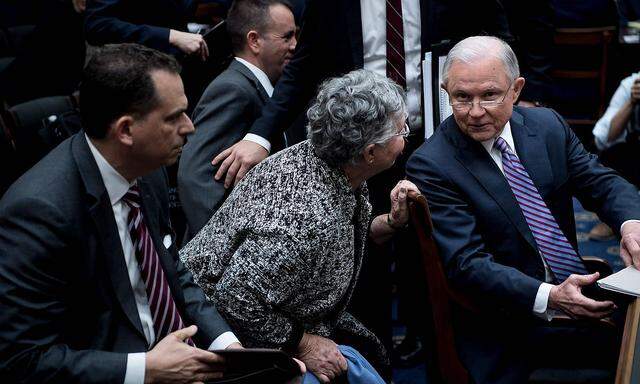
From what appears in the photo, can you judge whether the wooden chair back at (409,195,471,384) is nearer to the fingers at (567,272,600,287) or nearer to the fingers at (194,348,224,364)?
the fingers at (567,272,600,287)

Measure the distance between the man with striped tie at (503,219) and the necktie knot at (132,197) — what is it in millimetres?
843

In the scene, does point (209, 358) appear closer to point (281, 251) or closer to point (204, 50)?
point (281, 251)

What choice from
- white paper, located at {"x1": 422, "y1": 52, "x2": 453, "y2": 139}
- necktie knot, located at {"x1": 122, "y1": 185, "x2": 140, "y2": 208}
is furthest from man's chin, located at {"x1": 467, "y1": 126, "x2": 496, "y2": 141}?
necktie knot, located at {"x1": 122, "y1": 185, "x2": 140, "y2": 208}

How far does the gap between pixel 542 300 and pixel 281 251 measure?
72cm

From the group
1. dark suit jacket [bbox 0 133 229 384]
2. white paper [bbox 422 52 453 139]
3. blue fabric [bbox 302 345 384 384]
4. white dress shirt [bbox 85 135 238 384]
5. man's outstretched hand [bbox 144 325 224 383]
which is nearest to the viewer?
dark suit jacket [bbox 0 133 229 384]

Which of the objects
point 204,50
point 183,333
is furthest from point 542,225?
point 204,50

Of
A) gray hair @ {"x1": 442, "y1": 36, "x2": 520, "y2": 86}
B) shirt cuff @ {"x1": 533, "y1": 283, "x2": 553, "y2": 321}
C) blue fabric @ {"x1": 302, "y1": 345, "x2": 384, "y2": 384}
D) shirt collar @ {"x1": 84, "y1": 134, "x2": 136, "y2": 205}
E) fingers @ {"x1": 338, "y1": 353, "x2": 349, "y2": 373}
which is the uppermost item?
gray hair @ {"x1": 442, "y1": 36, "x2": 520, "y2": 86}

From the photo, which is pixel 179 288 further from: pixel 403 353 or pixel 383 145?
pixel 403 353

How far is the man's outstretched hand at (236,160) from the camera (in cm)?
277

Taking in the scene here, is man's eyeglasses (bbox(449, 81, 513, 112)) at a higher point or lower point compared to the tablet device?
higher

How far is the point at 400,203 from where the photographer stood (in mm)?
2414

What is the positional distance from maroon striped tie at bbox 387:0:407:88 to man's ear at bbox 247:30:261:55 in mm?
568

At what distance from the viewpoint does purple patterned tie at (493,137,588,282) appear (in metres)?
2.46

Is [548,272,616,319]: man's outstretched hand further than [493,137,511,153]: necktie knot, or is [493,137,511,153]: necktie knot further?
[493,137,511,153]: necktie knot
